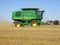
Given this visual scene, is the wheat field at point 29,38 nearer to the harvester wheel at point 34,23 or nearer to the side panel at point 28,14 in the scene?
the harvester wheel at point 34,23

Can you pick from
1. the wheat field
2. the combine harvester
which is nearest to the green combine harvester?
the combine harvester

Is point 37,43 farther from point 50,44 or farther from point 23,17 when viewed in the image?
point 23,17

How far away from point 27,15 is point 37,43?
74.6 feet

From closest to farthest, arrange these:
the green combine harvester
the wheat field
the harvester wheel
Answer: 1. the wheat field
2. the harvester wheel
3. the green combine harvester

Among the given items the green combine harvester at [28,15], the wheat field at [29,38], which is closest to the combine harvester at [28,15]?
the green combine harvester at [28,15]

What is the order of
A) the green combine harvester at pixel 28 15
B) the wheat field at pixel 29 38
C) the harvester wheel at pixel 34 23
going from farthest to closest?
the green combine harvester at pixel 28 15 < the harvester wheel at pixel 34 23 < the wheat field at pixel 29 38

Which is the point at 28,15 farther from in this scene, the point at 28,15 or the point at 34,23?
the point at 34,23

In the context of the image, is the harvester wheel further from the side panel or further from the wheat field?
the wheat field

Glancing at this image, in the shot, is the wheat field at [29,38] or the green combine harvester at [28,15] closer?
the wheat field at [29,38]

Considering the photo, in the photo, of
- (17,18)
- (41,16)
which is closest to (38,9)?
(41,16)

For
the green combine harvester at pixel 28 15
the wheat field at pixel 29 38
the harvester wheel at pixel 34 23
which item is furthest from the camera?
the green combine harvester at pixel 28 15

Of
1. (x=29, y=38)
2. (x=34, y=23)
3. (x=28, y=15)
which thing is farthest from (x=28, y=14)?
(x=29, y=38)

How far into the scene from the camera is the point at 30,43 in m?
13.2

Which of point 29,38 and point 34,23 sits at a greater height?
point 29,38
